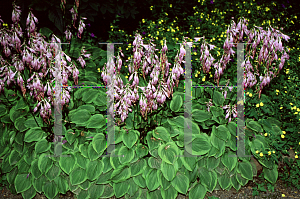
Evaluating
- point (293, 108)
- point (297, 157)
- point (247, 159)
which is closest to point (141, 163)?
point (247, 159)

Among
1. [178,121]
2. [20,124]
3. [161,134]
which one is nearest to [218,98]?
[178,121]

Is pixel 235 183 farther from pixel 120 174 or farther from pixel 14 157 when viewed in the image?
pixel 14 157

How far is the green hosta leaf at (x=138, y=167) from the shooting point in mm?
2988

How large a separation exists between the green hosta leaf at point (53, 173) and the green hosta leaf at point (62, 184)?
0.05 metres

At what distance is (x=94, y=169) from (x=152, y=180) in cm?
74

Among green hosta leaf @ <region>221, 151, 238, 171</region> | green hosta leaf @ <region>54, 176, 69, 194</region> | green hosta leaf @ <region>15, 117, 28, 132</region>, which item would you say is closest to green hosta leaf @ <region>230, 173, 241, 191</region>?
green hosta leaf @ <region>221, 151, 238, 171</region>

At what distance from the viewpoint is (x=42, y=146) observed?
313cm

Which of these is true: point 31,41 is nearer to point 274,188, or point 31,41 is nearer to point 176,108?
point 176,108

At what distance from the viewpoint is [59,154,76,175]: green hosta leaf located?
3018 millimetres

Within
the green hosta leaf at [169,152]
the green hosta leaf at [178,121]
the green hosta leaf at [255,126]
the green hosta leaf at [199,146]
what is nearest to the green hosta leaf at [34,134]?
the green hosta leaf at [169,152]

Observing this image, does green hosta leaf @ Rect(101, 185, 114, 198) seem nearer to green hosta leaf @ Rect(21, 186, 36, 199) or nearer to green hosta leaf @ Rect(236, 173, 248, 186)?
green hosta leaf @ Rect(21, 186, 36, 199)

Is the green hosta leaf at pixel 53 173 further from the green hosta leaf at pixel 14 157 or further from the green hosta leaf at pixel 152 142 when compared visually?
the green hosta leaf at pixel 152 142

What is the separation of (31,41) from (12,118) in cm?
111

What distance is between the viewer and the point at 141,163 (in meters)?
3.04
